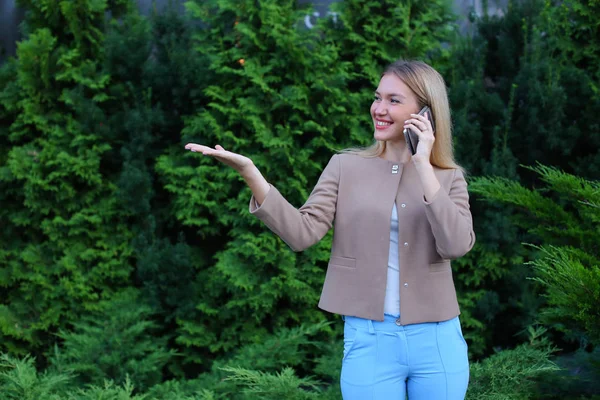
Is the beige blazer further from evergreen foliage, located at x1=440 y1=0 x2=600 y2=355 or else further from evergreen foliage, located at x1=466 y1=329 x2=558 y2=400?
evergreen foliage, located at x1=440 y1=0 x2=600 y2=355

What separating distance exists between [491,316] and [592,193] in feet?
5.33

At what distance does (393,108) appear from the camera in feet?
8.04

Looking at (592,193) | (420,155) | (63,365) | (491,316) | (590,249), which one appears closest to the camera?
(420,155)

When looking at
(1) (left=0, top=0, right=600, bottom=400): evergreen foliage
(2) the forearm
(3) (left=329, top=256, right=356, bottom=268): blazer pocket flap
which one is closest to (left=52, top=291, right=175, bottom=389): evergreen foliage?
(1) (left=0, top=0, right=600, bottom=400): evergreen foliage

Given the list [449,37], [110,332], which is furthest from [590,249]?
[110,332]

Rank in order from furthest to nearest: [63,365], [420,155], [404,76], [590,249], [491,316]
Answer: [491,316] < [63,365] < [590,249] < [404,76] < [420,155]

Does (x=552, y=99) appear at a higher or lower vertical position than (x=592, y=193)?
higher

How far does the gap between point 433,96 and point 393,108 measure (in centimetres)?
16

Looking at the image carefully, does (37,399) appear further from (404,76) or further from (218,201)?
(404,76)

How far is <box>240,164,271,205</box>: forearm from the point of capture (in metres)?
2.26

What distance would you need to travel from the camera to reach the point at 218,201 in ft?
14.8

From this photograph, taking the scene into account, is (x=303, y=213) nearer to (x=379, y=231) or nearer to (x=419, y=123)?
(x=379, y=231)

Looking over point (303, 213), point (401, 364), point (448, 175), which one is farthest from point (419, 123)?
point (401, 364)

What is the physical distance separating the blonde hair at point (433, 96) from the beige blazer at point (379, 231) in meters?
0.06
